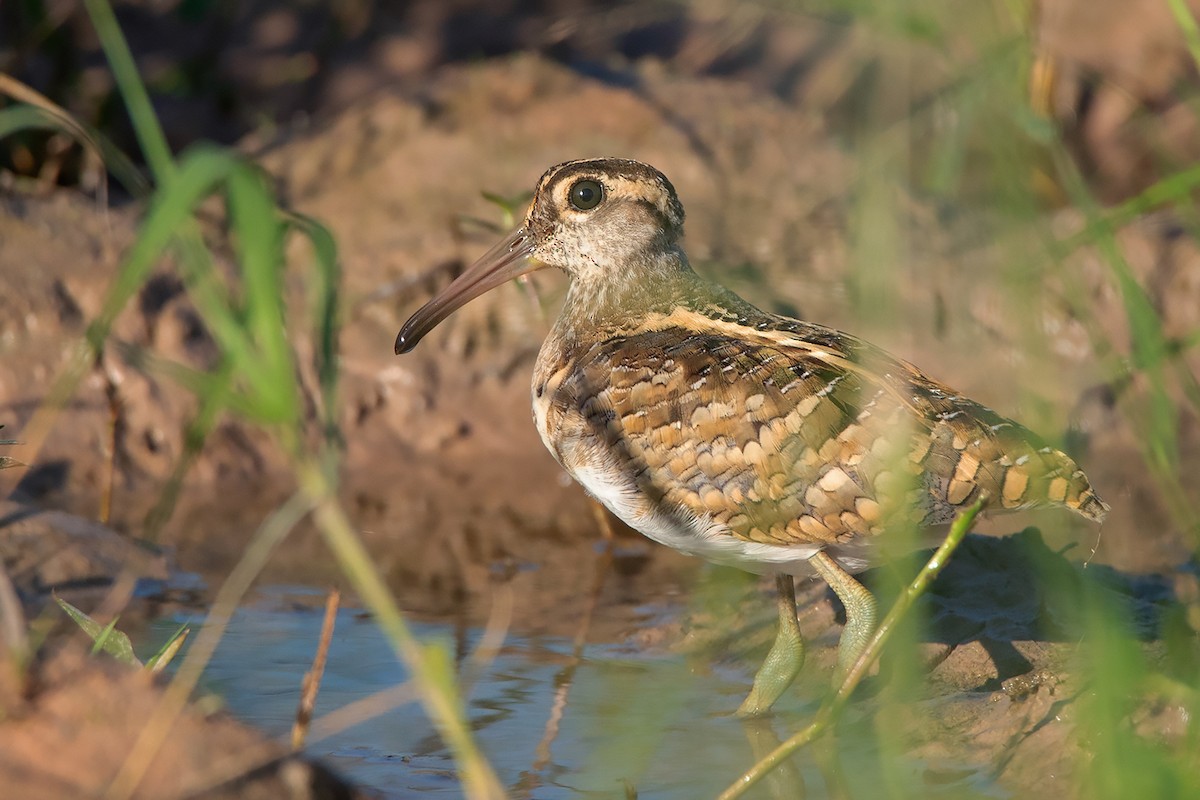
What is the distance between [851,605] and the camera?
4.27 meters

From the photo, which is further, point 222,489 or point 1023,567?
point 222,489

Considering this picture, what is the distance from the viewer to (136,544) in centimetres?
550

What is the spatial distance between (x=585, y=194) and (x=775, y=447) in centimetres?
124

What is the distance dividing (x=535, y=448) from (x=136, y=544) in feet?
6.10

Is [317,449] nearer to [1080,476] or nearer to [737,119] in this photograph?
[737,119]

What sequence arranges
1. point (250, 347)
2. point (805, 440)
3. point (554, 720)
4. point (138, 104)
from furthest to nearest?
1. point (554, 720)
2. point (805, 440)
3. point (138, 104)
4. point (250, 347)

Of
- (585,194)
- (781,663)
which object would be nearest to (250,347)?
(781,663)

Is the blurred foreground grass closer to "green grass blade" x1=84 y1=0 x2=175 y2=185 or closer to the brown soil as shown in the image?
"green grass blade" x1=84 y1=0 x2=175 y2=185

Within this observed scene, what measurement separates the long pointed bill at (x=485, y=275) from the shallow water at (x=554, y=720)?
949 millimetres

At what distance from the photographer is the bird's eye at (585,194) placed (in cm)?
500

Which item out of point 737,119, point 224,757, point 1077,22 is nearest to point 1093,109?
point 1077,22

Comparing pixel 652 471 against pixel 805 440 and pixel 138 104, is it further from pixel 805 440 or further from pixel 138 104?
pixel 138 104

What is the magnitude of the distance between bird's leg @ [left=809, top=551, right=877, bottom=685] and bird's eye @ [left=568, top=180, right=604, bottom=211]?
1.37 meters

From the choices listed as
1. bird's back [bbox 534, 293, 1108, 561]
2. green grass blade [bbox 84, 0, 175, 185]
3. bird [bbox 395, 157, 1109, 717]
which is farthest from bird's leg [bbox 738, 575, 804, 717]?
green grass blade [bbox 84, 0, 175, 185]
